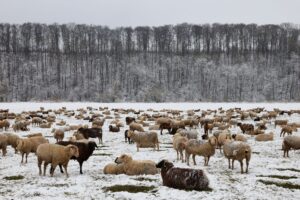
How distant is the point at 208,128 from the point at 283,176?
61.6ft

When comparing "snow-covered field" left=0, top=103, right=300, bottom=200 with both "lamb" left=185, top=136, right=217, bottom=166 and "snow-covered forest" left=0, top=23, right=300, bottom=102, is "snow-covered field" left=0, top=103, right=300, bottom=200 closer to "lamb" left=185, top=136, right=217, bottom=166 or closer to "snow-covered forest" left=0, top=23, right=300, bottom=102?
"lamb" left=185, top=136, right=217, bottom=166

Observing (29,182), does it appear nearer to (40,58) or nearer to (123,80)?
(123,80)

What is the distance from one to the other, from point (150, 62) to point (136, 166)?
11102 cm

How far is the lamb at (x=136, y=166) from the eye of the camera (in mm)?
17891

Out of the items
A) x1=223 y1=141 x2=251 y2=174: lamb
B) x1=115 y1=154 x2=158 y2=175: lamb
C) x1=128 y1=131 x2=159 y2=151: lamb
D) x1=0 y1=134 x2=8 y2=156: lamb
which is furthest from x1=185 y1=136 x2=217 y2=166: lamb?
x1=0 y1=134 x2=8 y2=156: lamb

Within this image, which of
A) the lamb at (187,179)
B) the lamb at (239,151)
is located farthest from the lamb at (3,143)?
the lamb at (239,151)

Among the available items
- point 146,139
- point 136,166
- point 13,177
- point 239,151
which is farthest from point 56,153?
point 146,139

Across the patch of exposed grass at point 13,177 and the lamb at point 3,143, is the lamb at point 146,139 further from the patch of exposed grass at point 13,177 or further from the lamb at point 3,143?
the patch of exposed grass at point 13,177

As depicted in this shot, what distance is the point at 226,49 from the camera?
14138cm

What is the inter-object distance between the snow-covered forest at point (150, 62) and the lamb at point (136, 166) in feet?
273

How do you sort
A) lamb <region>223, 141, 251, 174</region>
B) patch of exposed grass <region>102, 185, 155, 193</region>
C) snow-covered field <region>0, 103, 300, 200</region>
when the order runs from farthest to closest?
1. lamb <region>223, 141, 251, 174</region>
2. patch of exposed grass <region>102, 185, 155, 193</region>
3. snow-covered field <region>0, 103, 300, 200</region>

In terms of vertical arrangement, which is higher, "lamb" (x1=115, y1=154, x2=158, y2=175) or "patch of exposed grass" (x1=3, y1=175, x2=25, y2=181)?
"lamb" (x1=115, y1=154, x2=158, y2=175)

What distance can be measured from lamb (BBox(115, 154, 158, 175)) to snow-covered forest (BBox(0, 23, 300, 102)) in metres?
83.4

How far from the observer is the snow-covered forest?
11219cm
